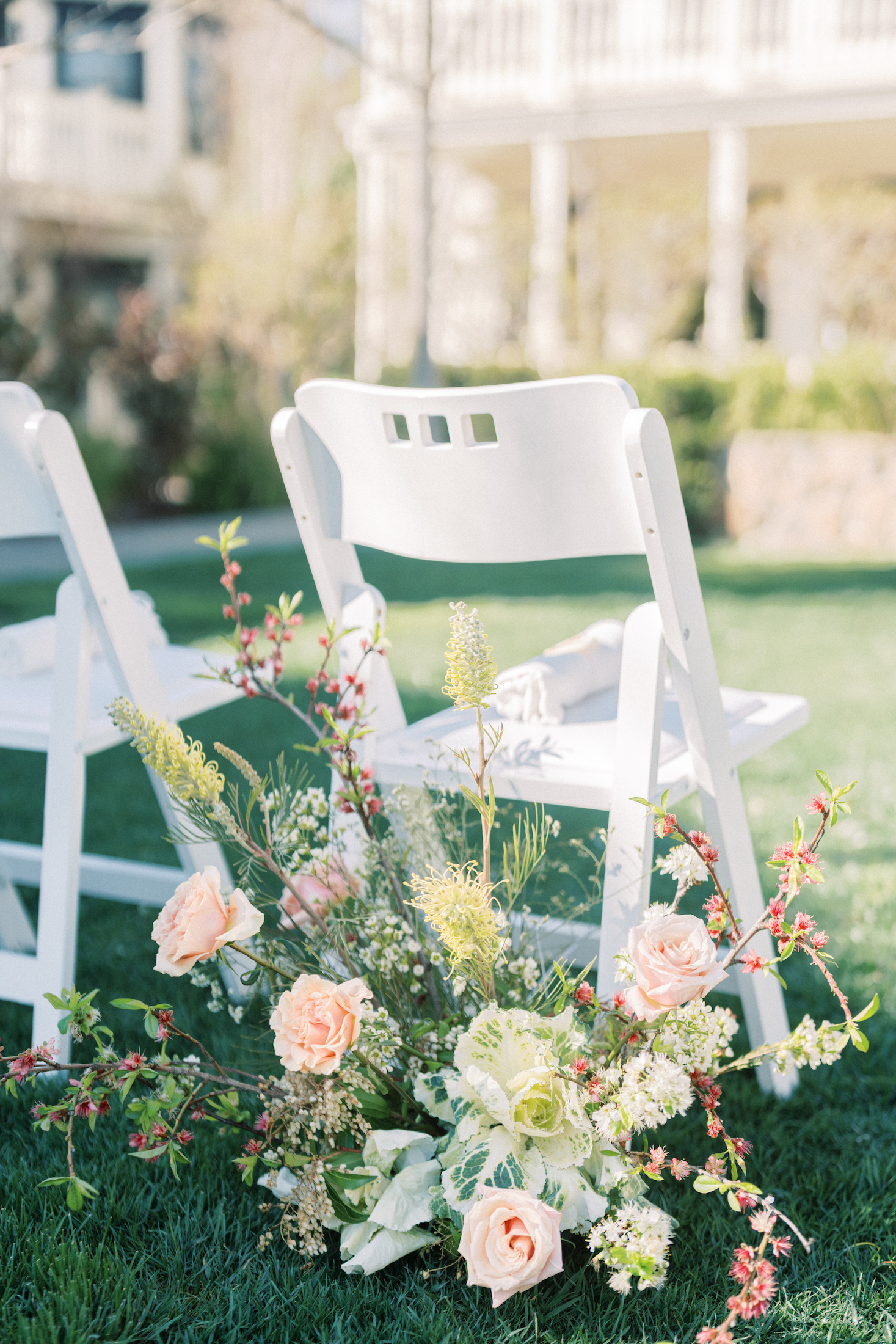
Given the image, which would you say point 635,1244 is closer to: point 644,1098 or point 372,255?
point 644,1098

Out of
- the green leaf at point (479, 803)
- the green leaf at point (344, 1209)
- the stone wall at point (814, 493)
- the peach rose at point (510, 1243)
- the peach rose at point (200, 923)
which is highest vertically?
the green leaf at point (479, 803)

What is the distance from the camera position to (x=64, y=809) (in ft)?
6.06

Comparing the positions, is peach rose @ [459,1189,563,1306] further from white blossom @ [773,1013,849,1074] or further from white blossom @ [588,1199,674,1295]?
white blossom @ [773,1013,849,1074]

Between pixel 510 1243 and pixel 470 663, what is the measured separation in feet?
2.01

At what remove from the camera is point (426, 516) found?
158 centimetres

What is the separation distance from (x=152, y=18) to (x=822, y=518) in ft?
17.0

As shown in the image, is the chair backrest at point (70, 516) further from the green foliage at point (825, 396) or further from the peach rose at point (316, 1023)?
the green foliage at point (825, 396)

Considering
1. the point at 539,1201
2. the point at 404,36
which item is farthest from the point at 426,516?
the point at 404,36

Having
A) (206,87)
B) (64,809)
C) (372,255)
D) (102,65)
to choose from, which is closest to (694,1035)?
(64,809)

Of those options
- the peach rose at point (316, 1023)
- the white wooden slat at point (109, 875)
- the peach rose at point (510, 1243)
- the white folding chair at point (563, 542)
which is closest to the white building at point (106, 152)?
the white wooden slat at point (109, 875)

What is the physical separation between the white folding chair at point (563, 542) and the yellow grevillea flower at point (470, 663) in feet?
0.54

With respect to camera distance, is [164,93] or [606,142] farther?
[164,93]

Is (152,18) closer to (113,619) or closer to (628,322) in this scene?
(113,619)

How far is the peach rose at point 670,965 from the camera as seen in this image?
1271 mm
